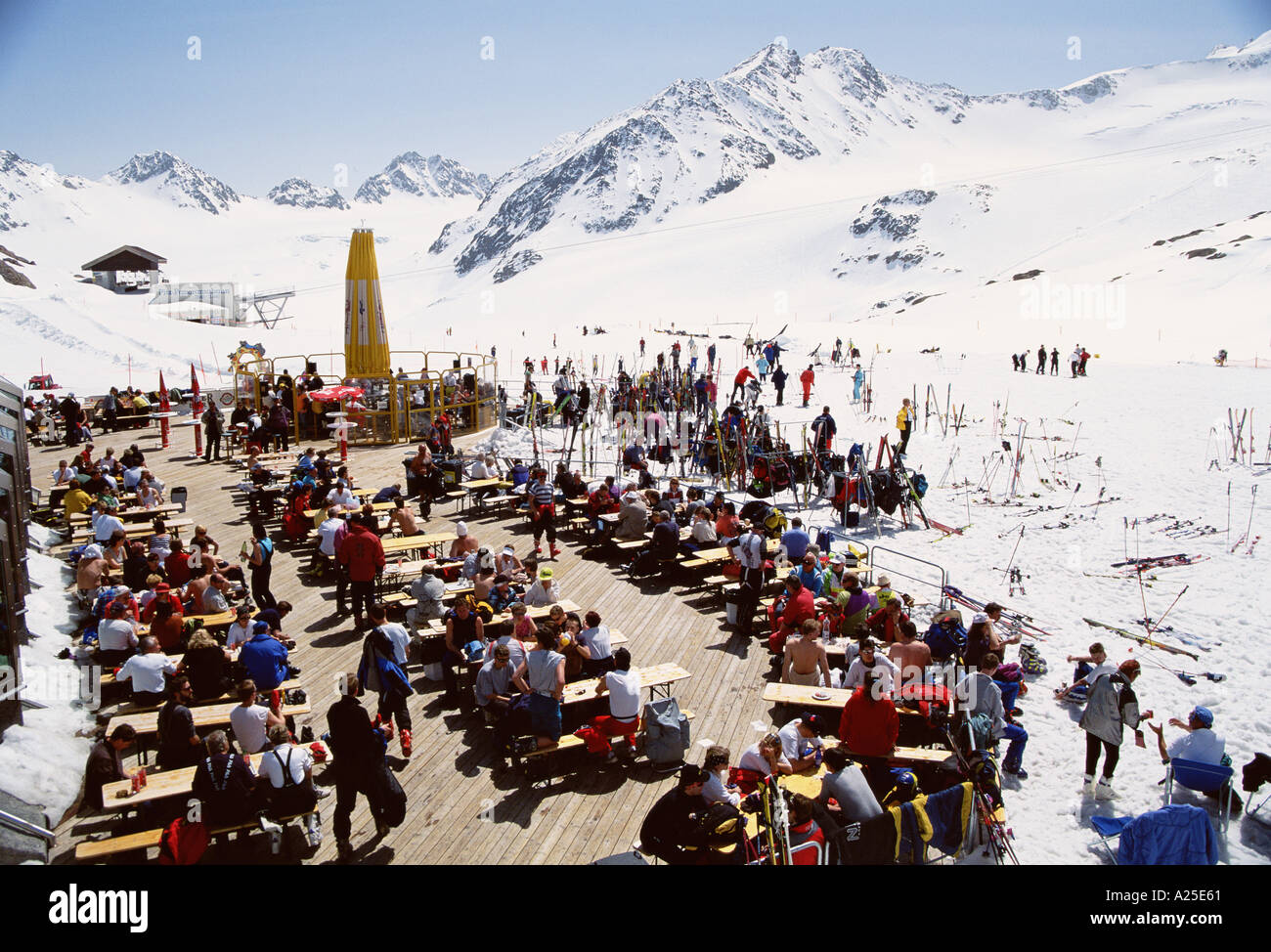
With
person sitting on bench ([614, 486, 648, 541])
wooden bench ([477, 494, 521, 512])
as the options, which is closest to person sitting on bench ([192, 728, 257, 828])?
person sitting on bench ([614, 486, 648, 541])

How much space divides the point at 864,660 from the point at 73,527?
13.1 metres

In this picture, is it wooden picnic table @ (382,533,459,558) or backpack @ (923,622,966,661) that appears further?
wooden picnic table @ (382,533,459,558)

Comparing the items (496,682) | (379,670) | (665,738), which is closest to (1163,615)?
(665,738)

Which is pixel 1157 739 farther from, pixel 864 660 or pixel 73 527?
pixel 73 527

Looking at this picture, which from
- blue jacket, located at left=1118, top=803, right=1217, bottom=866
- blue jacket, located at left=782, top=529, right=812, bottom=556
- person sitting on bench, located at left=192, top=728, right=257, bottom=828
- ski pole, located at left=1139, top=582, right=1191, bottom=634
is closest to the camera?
blue jacket, located at left=1118, top=803, right=1217, bottom=866

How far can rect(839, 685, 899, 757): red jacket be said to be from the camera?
6926 mm

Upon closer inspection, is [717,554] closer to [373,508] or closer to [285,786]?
[373,508]

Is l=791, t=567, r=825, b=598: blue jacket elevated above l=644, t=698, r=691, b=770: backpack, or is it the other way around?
l=791, t=567, r=825, b=598: blue jacket

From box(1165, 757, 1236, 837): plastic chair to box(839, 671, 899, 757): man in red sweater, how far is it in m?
2.55

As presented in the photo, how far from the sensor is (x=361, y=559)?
32.9 ft

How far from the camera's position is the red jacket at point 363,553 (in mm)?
9961

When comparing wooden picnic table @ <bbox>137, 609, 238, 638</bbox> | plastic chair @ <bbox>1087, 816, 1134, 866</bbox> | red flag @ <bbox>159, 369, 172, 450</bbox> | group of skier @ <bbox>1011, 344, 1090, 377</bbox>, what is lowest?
plastic chair @ <bbox>1087, 816, 1134, 866</bbox>

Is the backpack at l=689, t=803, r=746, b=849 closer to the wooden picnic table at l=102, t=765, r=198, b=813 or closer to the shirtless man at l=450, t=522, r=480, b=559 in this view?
the wooden picnic table at l=102, t=765, r=198, b=813

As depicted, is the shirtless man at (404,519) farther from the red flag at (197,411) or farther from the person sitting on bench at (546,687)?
the red flag at (197,411)
